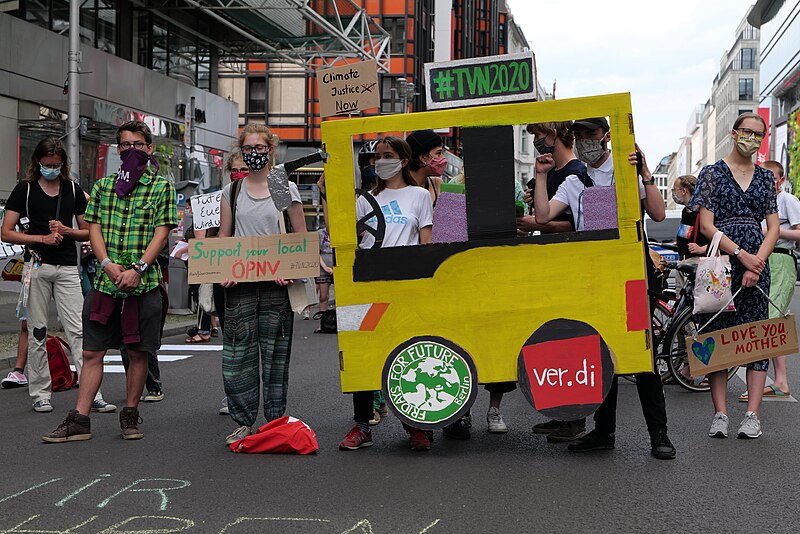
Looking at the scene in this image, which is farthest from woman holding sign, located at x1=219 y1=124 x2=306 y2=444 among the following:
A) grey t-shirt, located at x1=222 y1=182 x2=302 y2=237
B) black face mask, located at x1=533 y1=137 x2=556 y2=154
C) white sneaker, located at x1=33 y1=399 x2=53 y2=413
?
white sneaker, located at x1=33 y1=399 x2=53 y2=413

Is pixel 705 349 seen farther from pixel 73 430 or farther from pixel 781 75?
pixel 781 75

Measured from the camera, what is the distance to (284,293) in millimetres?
6535

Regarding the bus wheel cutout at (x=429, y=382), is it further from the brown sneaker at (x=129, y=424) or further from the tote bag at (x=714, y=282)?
the brown sneaker at (x=129, y=424)

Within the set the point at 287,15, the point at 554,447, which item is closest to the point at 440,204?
the point at 554,447

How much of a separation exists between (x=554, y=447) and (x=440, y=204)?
5.27 ft

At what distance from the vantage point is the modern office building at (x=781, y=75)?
242 ft

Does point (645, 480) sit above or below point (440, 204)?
below

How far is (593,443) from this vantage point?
6.29 m

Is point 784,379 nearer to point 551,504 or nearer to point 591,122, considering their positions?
point 591,122

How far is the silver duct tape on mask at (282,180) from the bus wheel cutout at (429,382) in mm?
1096

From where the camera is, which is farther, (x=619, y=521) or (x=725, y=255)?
(x=725, y=255)

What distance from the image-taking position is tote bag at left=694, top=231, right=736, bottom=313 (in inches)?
259

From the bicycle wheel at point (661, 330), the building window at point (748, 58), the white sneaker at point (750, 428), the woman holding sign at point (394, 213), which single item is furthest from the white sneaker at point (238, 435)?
the building window at point (748, 58)

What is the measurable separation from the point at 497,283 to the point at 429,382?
687 millimetres
